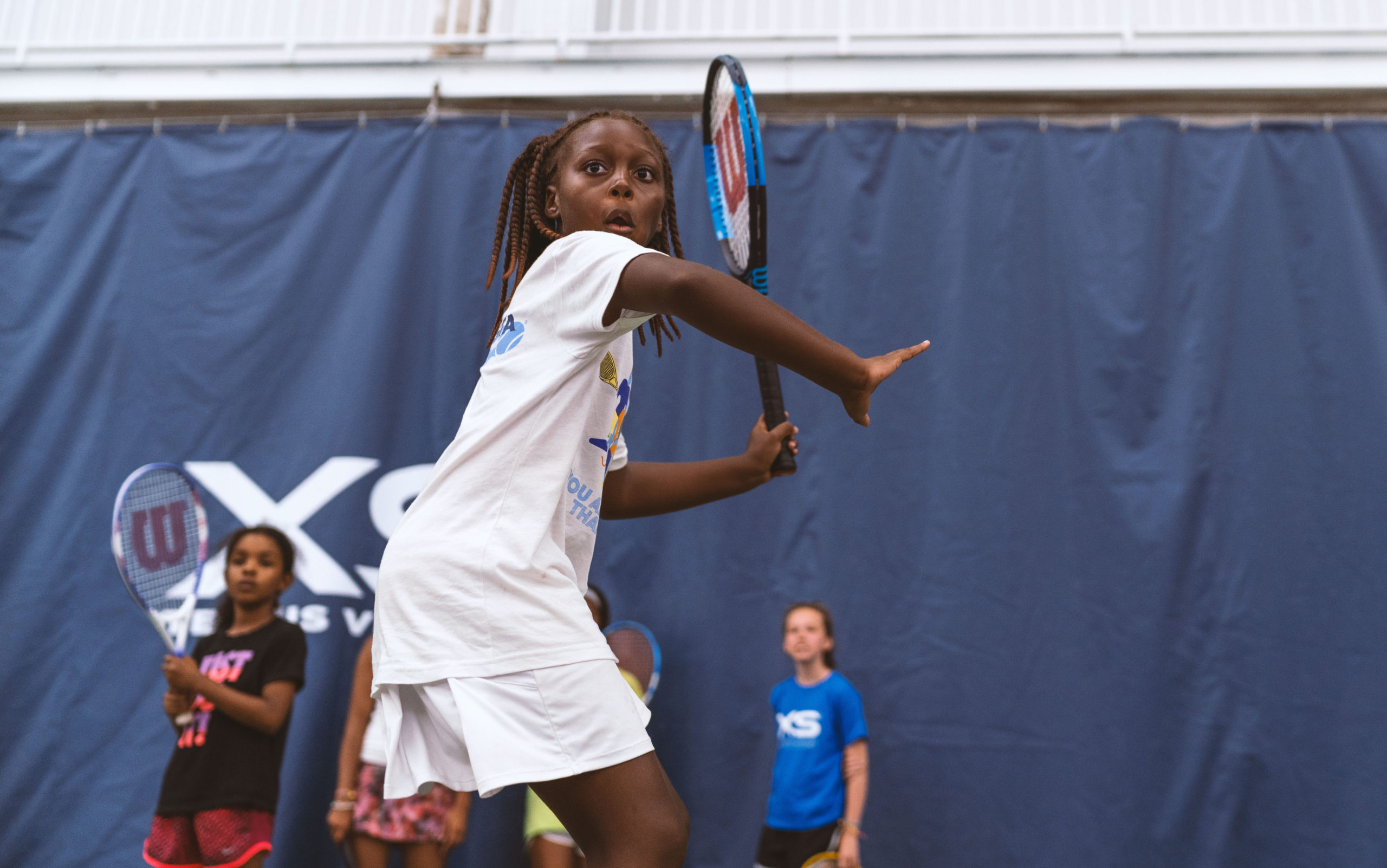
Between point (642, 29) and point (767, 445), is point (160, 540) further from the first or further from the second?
point (642, 29)

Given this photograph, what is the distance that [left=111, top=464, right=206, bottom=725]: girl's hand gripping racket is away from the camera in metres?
3.49

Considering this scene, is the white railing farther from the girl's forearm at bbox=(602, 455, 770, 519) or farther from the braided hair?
the girl's forearm at bbox=(602, 455, 770, 519)

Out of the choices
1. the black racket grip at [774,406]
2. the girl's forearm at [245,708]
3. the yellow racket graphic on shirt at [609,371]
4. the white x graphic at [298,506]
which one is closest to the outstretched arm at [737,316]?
the yellow racket graphic on shirt at [609,371]

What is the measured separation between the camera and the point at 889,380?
441 cm

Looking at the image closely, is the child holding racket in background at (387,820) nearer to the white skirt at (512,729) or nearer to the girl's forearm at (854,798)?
the girl's forearm at (854,798)

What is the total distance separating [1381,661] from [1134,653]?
0.92 m

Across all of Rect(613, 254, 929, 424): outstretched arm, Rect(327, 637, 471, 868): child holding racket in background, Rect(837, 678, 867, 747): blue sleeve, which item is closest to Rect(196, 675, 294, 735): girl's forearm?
Rect(327, 637, 471, 868): child holding racket in background

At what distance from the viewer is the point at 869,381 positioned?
4.57ft

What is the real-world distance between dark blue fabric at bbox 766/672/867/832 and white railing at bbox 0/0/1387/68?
2949 mm

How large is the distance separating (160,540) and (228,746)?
0.90 metres

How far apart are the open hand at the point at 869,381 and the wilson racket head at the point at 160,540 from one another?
2732 mm

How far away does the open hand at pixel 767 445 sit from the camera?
6.51 ft

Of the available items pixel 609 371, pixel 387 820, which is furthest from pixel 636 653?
pixel 609 371

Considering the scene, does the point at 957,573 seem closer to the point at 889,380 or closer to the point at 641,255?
the point at 889,380
